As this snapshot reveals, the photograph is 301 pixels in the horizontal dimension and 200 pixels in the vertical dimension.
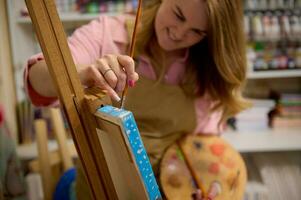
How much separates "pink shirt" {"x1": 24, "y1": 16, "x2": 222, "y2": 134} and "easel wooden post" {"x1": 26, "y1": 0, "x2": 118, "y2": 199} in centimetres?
20

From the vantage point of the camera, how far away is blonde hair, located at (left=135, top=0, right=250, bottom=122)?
679 mm

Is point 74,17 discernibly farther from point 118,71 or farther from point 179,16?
point 118,71

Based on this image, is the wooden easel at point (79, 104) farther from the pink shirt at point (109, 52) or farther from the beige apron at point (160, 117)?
the beige apron at point (160, 117)

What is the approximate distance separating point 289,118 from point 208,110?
86 centimetres

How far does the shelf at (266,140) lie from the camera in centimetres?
140

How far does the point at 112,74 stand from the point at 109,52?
0.31 metres

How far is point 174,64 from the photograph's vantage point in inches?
32.4

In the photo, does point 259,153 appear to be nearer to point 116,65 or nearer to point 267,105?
point 267,105

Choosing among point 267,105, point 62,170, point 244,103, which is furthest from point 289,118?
point 62,170

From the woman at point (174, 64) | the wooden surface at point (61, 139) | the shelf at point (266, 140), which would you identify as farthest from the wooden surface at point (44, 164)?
the shelf at point (266, 140)

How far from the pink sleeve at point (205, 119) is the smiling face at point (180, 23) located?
20 centimetres

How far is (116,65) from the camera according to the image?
43cm

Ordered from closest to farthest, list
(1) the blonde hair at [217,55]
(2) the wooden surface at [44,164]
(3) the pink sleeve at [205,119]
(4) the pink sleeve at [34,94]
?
1. (4) the pink sleeve at [34,94]
2. (1) the blonde hair at [217,55]
3. (3) the pink sleeve at [205,119]
4. (2) the wooden surface at [44,164]

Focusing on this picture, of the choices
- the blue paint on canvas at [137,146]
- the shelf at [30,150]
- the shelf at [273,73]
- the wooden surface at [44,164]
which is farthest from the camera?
the shelf at [273,73]
